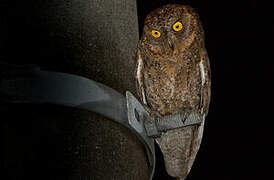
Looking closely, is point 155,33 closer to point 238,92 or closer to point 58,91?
point 58,91

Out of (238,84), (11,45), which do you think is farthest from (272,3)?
(11,45)

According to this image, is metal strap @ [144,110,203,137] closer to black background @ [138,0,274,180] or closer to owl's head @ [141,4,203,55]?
owl's head @ [141,4,203,55]

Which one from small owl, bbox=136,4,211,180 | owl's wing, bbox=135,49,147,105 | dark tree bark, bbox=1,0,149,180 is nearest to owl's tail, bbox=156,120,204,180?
small owl, bbox=136,4,211,180

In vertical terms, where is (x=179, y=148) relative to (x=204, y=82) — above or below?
below

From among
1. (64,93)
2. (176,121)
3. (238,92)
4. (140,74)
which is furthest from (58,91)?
(238,92)

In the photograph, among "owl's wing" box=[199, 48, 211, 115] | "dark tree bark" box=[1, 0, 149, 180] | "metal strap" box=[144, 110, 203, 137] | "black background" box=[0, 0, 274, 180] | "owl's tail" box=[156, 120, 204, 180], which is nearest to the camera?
"dark tree bark" box=[1, 0, 149, 180]

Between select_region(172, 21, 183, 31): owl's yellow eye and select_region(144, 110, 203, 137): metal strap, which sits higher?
select_region(172, 21, 183, 31): owl's yellow eye

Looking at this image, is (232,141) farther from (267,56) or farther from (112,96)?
(112,96)
